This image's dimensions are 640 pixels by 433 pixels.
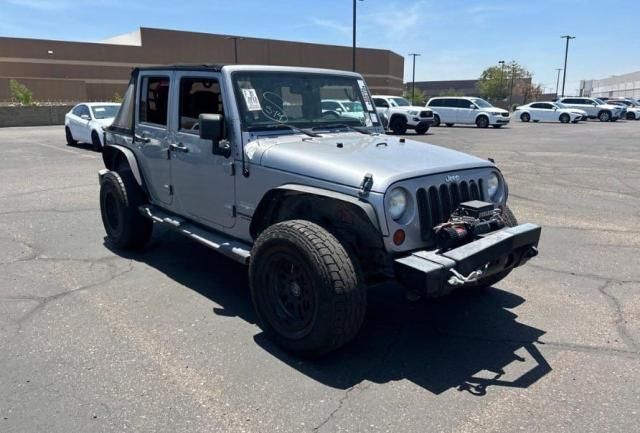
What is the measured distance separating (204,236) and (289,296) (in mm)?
1310

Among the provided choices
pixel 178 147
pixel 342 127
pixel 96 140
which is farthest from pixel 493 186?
pixel 96 140

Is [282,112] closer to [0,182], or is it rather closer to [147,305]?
[147,305]

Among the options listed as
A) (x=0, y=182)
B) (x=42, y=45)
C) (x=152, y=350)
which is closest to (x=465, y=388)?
(x=152, y=350)

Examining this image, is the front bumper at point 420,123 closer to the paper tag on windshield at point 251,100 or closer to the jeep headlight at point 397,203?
the paper tag on windshield at point 251,100

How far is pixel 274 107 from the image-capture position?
14.4ft

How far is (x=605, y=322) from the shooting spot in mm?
4090

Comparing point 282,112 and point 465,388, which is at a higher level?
point 282,112

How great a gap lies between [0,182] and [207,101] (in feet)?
25.6

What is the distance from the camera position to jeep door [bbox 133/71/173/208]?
5.02m

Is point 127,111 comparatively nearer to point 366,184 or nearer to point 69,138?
point 366,184

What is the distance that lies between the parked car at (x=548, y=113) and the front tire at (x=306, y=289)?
38098 mm

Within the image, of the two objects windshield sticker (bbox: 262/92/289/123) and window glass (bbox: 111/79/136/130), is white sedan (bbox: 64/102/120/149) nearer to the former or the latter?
window glass (bbox: 111/79/136/130)

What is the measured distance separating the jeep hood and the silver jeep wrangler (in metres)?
0.01

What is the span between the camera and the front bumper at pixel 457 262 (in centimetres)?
303
